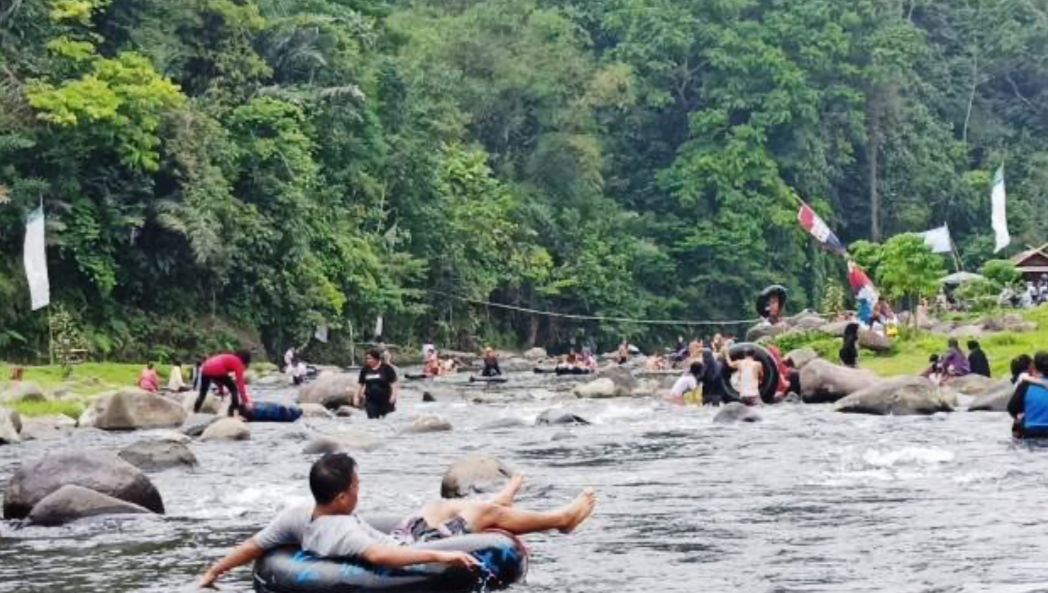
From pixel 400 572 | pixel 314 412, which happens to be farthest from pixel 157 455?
pixel 314 412

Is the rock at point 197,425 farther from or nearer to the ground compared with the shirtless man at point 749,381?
nearer to the ground

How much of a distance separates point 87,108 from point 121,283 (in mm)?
5972

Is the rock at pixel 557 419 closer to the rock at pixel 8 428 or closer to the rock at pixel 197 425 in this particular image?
the rock at pixel 197 425

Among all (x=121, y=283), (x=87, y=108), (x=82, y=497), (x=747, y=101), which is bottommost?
(x=82, y=497)

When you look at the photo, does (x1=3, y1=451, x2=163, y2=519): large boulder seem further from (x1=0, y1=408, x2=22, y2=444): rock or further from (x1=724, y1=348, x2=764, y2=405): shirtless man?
(x1=724, y1=348, x2=764, y2=405): shirtless man

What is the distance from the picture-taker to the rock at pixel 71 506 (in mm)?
14791

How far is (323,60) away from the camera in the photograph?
2109 inches

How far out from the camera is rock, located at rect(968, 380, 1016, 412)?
24906mm

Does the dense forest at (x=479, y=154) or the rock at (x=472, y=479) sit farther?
the dense forest at (x=479, y=154)

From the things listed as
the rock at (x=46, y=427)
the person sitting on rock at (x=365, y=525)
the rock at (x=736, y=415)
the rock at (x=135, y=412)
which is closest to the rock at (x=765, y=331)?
the rock at (x=736, y=415)

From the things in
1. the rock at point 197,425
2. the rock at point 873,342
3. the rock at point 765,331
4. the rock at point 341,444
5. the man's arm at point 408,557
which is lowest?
the man's arm at point 408,557

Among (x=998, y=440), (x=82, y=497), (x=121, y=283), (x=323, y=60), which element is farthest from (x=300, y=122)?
(x=82, y=497)

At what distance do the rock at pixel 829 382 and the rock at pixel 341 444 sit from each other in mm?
9842

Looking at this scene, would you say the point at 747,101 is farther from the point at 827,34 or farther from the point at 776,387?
the point at 776,387
